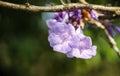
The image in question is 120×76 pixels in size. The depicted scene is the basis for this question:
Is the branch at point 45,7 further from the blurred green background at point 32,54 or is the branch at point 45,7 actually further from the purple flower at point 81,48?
the blurred green background at point 32,54

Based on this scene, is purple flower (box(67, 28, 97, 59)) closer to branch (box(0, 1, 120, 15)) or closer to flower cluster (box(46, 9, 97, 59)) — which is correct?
flower cluster (box(46, 9, 97, 59))

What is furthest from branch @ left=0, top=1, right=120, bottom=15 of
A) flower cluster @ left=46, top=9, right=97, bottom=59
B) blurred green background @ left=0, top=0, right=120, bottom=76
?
blurred green background @ left=0, top=0, right=120, bottom=76

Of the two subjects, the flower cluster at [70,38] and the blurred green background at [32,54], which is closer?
the flower cluster at [70,38]

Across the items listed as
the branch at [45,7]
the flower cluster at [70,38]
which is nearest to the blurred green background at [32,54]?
the flower cluster at [70,38]

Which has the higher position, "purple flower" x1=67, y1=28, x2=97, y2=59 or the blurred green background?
"purple flower" x1=67, y1=28, x2=97, y2=59

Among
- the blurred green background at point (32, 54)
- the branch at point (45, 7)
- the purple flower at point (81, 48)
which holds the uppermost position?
the branch at point (45, 7)

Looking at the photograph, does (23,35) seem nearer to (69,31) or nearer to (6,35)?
(6,35)

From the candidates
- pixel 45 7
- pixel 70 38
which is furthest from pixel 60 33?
pixel 45 7

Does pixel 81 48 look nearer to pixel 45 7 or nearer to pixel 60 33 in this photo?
pixel 60 33

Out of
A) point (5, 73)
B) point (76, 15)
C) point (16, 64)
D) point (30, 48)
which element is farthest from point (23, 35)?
point (76, 15)
